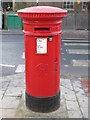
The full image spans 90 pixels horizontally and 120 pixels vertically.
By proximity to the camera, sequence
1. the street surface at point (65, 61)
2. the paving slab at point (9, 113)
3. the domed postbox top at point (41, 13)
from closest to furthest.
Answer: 1. the domed postbox top at point (41, 13)
2. the paving slab at point (9, 113)
3. the street surface at point (65, 61)

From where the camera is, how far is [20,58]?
9.11 m

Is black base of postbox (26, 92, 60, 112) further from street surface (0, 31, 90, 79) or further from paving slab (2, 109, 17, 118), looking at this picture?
street surface (0, 31, 90, 79)

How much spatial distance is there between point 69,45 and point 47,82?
26.4 feet

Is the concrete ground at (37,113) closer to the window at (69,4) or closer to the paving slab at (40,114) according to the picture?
the paving slab at (40,114)

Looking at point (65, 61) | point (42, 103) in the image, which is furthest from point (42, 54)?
point (65, 61)

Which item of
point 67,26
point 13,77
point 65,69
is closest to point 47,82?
point 13,77

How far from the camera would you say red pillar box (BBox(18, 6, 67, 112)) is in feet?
12.7

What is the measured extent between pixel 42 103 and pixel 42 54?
0.95m

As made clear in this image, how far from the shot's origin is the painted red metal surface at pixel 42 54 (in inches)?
152

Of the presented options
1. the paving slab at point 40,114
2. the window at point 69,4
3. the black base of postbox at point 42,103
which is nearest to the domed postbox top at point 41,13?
the black base of postbox at point 42,103

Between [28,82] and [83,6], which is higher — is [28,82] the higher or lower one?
the lower one

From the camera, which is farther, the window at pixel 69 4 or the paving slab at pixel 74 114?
the window at pixel 69 4

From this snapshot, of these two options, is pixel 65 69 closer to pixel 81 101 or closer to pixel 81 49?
pixel 81 101

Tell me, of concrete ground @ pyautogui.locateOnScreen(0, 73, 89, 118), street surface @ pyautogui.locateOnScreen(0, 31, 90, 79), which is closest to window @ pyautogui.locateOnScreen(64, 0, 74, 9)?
Answer: street surface @ pyautogui.locateOnScreen(0, 31, 90, 79)
